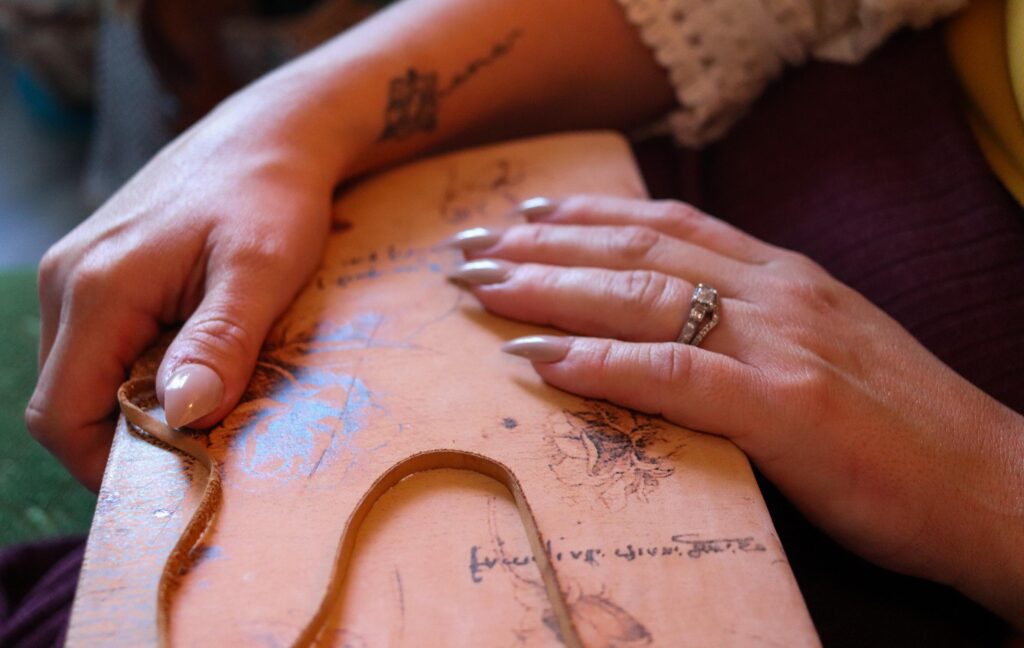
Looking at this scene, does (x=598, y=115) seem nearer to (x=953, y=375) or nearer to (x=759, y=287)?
(x=759, y=287)

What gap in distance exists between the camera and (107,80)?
5.20 feet

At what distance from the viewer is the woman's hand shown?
1.74ft

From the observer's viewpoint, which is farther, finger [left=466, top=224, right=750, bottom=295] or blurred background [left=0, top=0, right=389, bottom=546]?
blurred background [left=0, top=0, right=389, bottom=546]

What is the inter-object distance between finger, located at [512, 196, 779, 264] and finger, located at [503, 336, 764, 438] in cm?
13

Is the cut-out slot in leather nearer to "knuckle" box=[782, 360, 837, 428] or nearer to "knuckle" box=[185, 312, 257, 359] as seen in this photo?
"knuckle" box=[185, 312, 257, 359]

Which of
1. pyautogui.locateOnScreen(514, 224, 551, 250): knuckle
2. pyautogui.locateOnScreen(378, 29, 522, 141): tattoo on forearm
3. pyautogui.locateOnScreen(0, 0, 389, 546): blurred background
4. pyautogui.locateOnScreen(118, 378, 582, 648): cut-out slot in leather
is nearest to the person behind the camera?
pyautogui.locateOnScreen(118, 378, 582, 648): cut-out slot in leather

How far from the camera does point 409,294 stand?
0.67 metres

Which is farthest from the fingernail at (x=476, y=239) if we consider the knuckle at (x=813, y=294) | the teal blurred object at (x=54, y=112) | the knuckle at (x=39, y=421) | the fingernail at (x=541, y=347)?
the teal blurred object at (x=54, y=112)

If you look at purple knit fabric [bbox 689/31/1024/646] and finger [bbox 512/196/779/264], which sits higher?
finger [bbox 512/196/779/264]

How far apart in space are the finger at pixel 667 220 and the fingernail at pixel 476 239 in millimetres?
51

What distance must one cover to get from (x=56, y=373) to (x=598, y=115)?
0.59 meters

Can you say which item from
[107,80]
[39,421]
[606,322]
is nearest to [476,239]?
[606,322]

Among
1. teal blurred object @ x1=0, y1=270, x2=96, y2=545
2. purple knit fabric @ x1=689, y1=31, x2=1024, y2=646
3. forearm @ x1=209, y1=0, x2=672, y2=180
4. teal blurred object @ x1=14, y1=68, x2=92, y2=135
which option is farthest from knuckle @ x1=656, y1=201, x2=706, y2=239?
teal blurred object @ x1=14, y1=68, x2=92, y2=135

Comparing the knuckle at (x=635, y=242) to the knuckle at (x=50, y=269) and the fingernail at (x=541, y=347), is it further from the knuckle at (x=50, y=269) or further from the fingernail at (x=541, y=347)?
the knuckle at (x=50, y=269)
